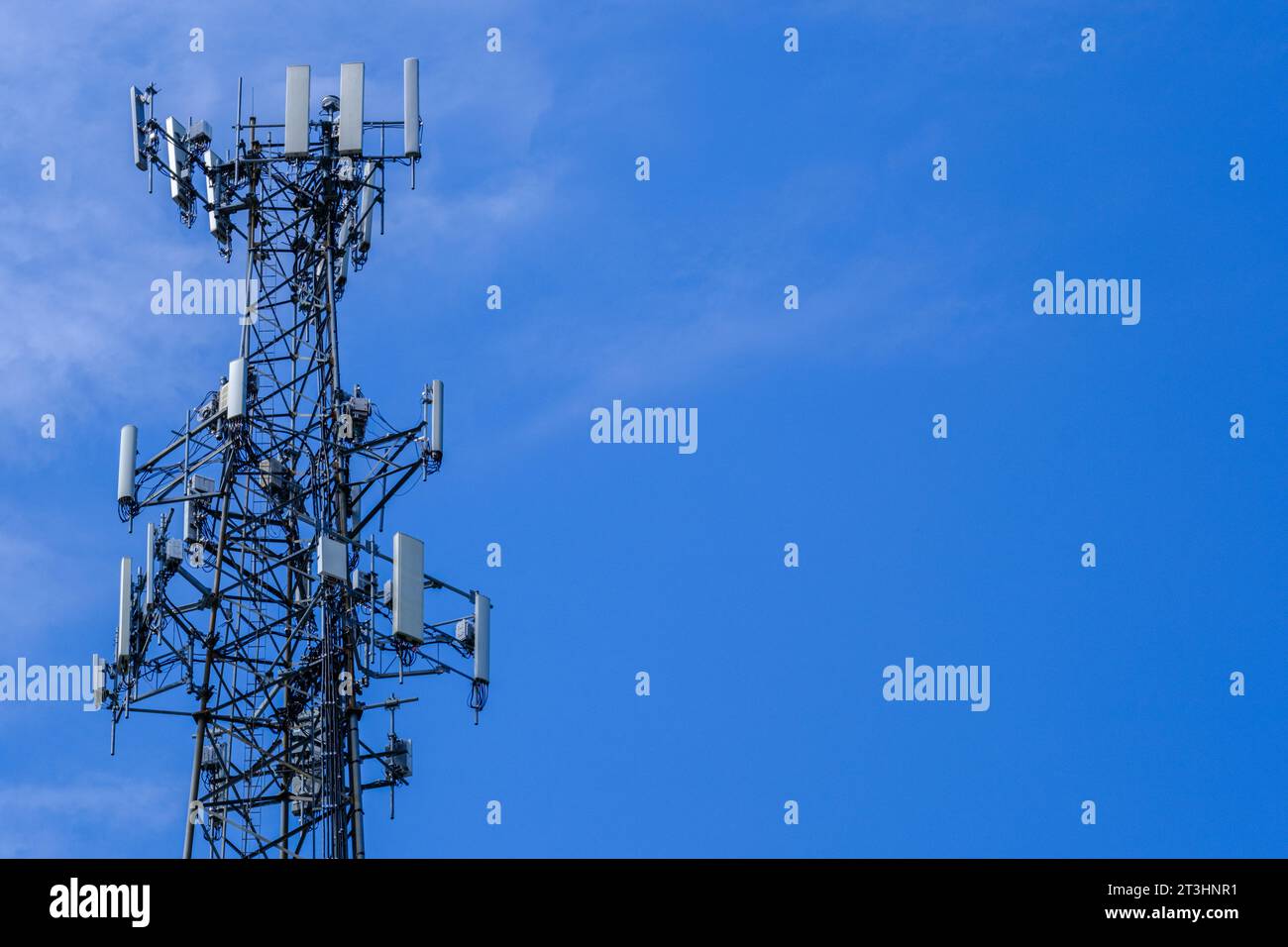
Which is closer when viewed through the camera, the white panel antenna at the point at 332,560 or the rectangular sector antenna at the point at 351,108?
the white panel antenna at the point at 332,560

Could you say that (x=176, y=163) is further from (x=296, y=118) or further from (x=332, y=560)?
(x=332, y=560)

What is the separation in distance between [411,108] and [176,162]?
5678 millimetres

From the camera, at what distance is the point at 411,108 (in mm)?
56719

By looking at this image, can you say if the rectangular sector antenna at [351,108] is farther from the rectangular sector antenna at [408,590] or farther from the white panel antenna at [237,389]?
the rectangular sector antenna at [408,590]

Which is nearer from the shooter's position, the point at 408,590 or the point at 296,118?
the point at 408,590

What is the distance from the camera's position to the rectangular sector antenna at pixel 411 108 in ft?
→ 185

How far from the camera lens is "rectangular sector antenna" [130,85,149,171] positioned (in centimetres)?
5772

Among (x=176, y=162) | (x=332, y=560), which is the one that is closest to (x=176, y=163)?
(x=176, y=162)

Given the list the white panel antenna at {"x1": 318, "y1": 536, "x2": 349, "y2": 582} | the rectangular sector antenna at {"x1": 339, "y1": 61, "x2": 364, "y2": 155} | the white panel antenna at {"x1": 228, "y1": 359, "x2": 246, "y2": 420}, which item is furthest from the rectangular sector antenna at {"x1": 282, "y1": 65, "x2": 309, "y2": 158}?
the white panel antenna at {"x1": 318, "y1": 536, "x2": 349, "y2": 582}

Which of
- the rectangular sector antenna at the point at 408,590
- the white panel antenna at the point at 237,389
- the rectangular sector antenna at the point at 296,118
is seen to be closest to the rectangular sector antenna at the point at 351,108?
the rectangular sector antenna at the point at 296,118

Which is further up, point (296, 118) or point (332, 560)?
point (296, 118)

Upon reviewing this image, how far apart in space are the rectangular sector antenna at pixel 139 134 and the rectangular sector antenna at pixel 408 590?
11.0 meters
